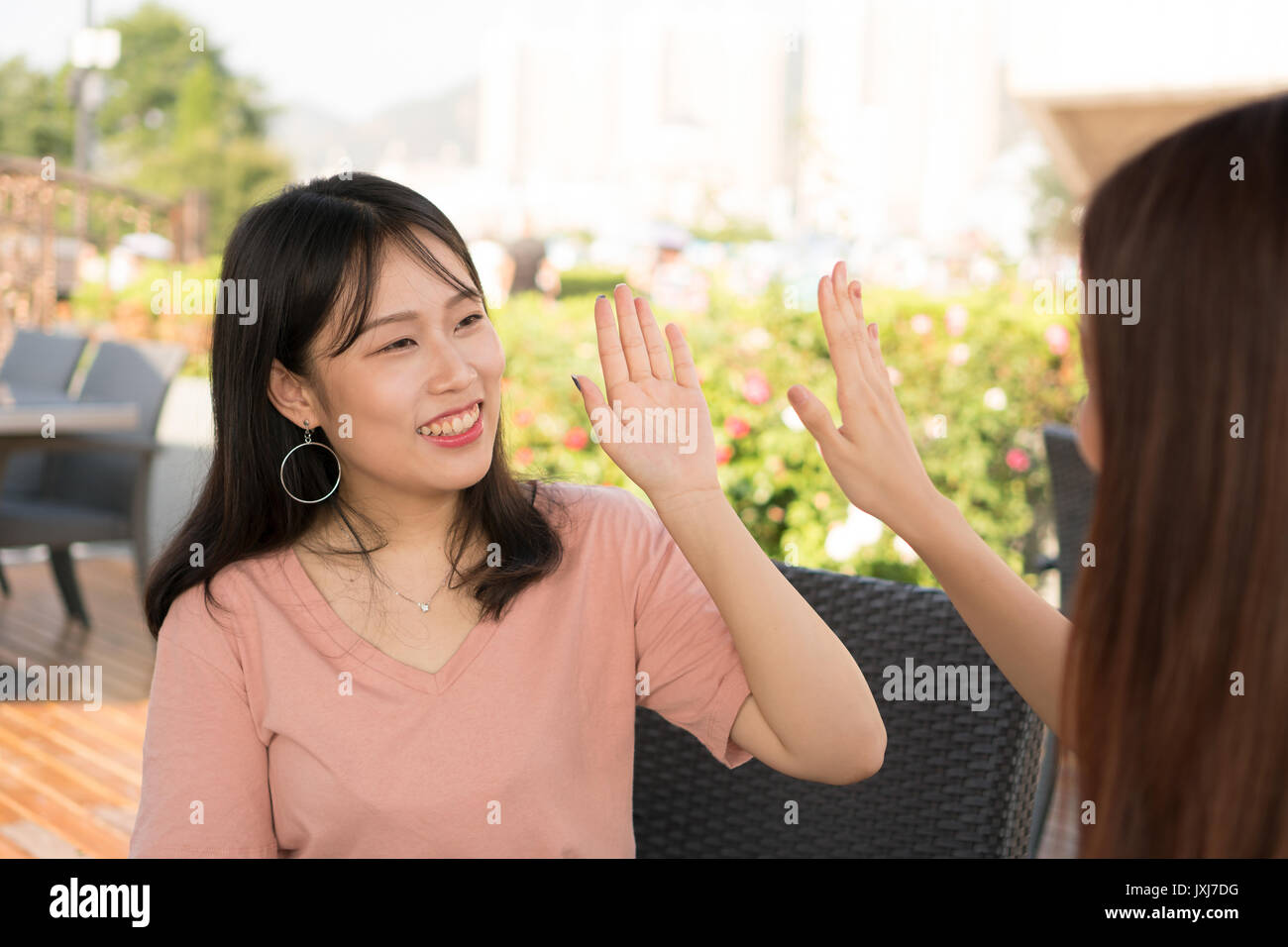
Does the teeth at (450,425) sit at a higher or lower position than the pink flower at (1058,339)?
lower

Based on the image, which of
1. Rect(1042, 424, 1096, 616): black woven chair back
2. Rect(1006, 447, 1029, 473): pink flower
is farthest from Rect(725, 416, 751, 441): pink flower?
Rect(1042, 424, 1096, 616): black woven chair back

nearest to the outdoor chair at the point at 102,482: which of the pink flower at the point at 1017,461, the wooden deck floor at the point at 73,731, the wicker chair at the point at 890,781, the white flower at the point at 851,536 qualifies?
the wooden deck floor at the point at 73,731

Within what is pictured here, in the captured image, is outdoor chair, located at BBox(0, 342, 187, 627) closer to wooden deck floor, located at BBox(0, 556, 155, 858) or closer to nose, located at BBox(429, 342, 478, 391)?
wooden deck floor, located at BBox(0, 556, 155, 858)

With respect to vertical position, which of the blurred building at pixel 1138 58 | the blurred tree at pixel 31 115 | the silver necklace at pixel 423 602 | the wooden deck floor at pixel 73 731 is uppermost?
the blurred tree at pixel 31 115

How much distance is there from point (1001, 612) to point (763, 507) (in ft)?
8.39

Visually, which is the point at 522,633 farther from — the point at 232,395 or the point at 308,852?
the point at 232,395

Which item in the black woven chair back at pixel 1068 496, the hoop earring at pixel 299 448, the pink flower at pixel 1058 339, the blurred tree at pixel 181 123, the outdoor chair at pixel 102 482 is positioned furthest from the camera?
the blurred tree at pixel 181 123

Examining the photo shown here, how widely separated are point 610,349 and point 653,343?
4cm

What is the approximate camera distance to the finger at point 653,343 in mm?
1087

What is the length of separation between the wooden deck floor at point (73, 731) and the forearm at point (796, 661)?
2197 millimetres

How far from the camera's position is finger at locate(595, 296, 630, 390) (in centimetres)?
108

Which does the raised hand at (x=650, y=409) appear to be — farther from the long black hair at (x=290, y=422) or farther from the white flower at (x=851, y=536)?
the white flower at (x=851, y=536)

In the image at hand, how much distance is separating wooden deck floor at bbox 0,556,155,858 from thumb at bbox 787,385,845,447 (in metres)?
2.34

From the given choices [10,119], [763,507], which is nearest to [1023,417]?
[763,507]
